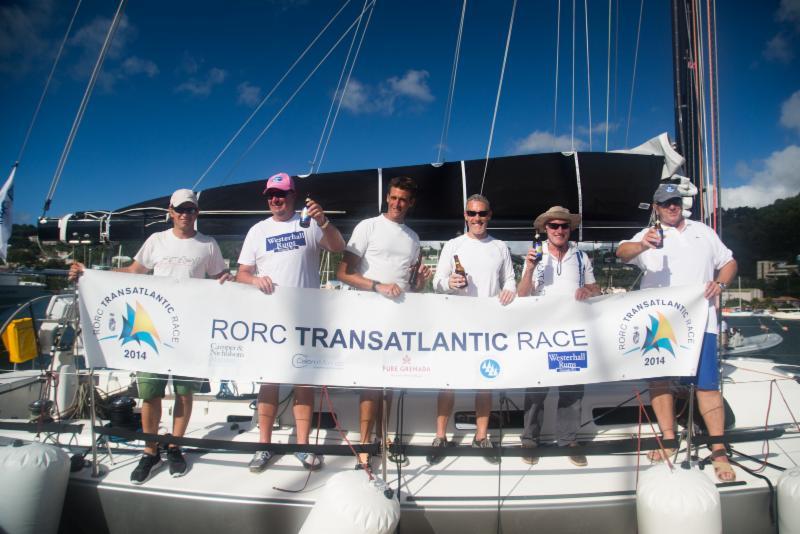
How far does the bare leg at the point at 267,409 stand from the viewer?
2787mm

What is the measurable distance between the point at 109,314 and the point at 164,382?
56 cm

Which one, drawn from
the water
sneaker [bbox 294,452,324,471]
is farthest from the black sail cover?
the water

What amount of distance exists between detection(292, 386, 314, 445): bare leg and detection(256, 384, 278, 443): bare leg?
143mm

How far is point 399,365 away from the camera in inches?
105

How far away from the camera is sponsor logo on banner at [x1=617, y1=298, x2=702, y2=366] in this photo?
2.76 metres

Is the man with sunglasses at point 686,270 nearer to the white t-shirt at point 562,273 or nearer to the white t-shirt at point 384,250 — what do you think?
the white t-shirt at point 562,273

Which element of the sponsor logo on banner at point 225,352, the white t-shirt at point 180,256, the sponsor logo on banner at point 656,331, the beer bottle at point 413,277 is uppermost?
the white t-shirt at point 180,256

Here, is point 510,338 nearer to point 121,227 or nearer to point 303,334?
point 303,334

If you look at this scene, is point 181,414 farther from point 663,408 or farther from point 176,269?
point 663,408

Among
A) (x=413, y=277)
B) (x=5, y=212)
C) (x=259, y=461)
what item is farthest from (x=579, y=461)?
(x=5, y=212)

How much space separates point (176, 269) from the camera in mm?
2977

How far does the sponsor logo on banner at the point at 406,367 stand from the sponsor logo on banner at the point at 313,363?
0.29m

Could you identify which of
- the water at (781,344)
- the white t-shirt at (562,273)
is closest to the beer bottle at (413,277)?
the white t-shirt at (562,273)

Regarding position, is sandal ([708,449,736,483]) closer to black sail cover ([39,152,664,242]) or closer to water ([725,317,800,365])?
black sail cover ([39,152,664,242])
